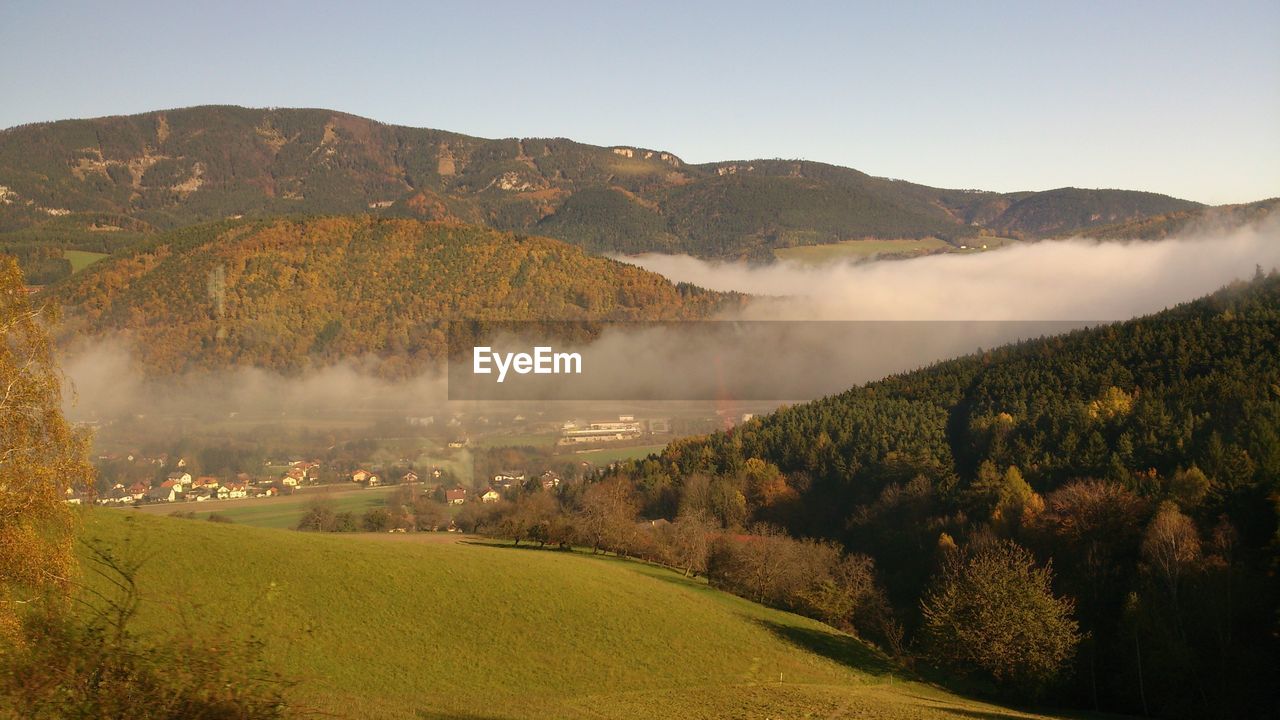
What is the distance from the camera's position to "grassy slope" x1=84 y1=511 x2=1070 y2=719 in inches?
1268

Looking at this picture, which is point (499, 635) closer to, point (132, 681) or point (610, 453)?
point (132, 681)

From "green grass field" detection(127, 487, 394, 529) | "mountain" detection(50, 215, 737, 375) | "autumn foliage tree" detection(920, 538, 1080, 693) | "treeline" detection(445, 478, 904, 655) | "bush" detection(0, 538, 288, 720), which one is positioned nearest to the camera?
"bush" detection(0, 538, 288, 720)

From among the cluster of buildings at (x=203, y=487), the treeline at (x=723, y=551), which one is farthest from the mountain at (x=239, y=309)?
the treeline at (x=723, y=551)

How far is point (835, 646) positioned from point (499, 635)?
1909cm

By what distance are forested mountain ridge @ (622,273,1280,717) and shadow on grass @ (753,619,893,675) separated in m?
9.56

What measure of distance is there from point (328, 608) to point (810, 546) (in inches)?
1708

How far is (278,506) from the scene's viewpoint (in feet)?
336

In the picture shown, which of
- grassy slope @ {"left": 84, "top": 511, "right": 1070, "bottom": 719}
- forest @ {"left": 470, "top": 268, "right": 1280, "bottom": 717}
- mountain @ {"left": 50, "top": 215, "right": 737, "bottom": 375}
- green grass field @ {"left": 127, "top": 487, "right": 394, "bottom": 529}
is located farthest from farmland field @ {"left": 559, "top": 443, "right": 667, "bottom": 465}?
grassy slope @ {"left": 84, "top": 511, "right": 1070, "bottom": 719}

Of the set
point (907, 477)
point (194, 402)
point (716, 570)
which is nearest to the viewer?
point (716, 570)

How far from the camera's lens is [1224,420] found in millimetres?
91562

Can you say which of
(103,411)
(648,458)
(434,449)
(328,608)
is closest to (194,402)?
(103,411)


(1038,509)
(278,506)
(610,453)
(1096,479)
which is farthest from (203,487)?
(1096,479)

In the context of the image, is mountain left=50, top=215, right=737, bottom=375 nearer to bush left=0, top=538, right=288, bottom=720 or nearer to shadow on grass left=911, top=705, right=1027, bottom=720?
shadow on grass left=911, top=705, right=1027, bottom=720

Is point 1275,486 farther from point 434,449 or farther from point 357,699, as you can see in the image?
point 434,449
